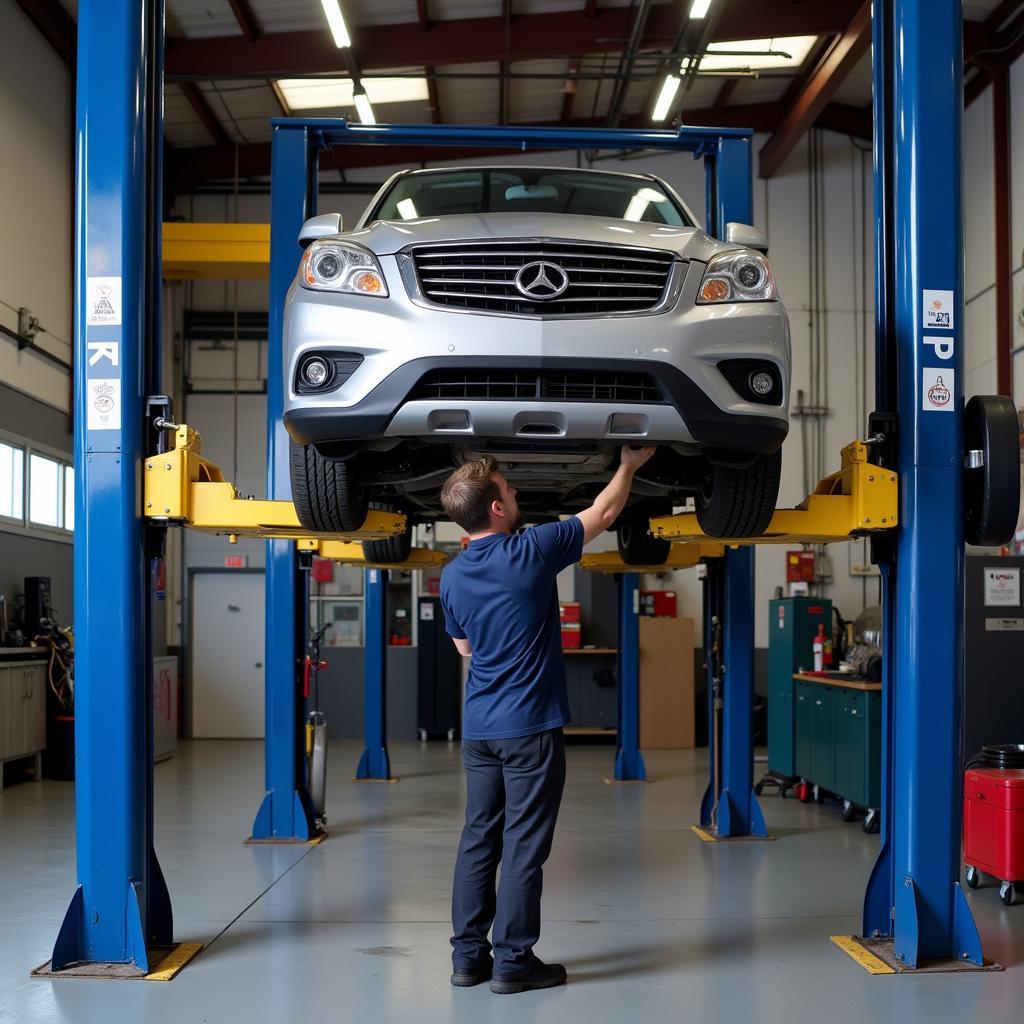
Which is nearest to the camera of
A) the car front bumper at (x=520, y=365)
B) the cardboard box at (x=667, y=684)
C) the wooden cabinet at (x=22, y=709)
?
the car front bumper at (x=520, y=365)

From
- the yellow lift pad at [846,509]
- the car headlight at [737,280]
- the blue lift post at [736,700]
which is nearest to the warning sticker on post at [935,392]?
the yellow lift pad at [846,509]

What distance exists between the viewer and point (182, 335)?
542 inches

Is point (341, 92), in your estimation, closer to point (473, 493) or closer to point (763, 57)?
point (763, 57)

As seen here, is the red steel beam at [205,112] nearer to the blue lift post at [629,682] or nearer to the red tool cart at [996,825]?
the blue lift post at [629,682]

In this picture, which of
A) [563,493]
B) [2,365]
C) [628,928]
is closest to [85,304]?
[563,493]

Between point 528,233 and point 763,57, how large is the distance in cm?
976

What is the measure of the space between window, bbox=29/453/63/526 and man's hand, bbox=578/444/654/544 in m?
7.85

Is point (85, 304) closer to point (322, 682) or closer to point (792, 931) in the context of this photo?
point (792, 931)

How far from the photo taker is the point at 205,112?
12.4 metres

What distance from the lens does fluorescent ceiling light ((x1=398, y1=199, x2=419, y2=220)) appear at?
184 inches

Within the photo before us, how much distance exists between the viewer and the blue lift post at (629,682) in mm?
8992

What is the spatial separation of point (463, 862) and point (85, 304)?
2.25 meters

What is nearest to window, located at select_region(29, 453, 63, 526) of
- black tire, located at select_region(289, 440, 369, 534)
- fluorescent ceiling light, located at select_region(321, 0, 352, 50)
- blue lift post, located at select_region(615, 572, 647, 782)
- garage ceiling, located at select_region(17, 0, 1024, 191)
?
garage ceiling, located at select_region(17, 0, 1024, 191)

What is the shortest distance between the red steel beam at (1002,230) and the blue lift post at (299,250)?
19.7 feet
